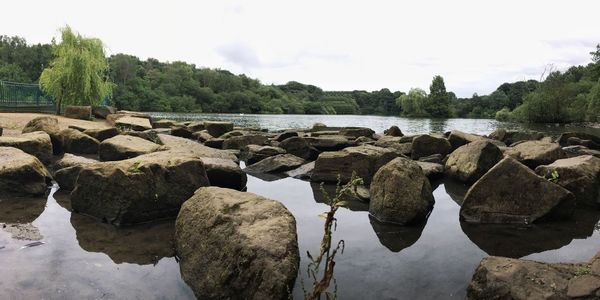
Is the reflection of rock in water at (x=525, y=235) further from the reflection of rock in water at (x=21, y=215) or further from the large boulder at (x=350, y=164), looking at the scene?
the reflection of rock in water at (x=21, y=215)

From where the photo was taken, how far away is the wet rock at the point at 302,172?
1298 cm

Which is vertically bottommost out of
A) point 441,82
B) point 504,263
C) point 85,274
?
point 85,274

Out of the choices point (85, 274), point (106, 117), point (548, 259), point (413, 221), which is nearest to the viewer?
point (85, 274)

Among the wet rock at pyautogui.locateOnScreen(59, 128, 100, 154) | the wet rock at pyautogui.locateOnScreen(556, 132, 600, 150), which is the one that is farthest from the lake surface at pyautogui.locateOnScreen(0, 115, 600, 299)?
the wet rock at pyautogui.locateOnScreen(556, 132, 600, 150)

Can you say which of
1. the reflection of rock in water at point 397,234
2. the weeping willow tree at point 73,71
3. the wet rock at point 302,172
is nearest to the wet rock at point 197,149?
the wet rock at point 302,172

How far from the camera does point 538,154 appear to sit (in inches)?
515

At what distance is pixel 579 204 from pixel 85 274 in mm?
10034

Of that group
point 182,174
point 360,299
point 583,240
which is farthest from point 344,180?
point 360,299

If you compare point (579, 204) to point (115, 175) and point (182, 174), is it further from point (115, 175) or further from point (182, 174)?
point (115, 175)

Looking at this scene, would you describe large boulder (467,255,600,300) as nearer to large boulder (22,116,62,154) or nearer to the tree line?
large boulder (22,116,62,154)

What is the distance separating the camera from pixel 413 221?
26.3ft

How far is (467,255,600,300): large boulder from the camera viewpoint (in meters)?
4.37

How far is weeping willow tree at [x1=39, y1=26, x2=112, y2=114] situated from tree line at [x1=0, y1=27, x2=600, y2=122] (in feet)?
0.20

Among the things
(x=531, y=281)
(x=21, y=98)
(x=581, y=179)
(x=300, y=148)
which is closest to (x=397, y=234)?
(x=531, y=281)
